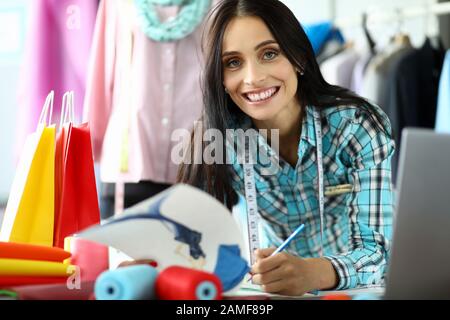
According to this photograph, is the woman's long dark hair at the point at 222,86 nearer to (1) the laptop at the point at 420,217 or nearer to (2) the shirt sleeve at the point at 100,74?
(1) the laptop at the point at 420,217

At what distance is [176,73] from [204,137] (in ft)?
2.80

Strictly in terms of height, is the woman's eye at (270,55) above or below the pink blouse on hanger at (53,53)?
below

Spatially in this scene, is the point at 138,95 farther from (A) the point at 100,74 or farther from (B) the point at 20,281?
(B) the point at 20,281

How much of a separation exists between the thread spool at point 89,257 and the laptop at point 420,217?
1.67 ft

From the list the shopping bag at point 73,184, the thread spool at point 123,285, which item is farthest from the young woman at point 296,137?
the thread spool at point 123,285

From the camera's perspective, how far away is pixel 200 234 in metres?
1.00

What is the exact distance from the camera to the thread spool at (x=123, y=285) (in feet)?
3.00

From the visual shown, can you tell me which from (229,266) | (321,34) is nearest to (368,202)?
(229,266)

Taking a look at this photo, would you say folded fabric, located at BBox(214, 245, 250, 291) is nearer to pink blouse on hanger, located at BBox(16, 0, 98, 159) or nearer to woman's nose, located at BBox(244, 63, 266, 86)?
woman's nose, located at BBox(244, 63, 266, 86)

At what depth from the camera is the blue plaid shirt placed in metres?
1.46

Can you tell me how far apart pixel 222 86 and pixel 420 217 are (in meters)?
0.81

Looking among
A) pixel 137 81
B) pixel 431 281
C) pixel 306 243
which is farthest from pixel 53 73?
pixel 431 281

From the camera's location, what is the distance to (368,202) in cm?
151
